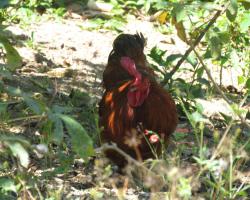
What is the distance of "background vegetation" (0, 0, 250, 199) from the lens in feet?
7.66

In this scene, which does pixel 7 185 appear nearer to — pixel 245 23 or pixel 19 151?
pixel 19 151

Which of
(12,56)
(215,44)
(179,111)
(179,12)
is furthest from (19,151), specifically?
(179,111)

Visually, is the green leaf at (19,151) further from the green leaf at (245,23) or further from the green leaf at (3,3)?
the green leaf at (245,23)

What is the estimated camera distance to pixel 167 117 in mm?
3865

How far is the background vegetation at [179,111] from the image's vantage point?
2.33 m

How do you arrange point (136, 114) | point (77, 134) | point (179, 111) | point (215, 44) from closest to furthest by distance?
point (77, 134) → point (215, 44) → point (136, 114) → point (179, 111)

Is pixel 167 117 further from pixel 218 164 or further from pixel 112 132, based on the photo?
pixel 218 164

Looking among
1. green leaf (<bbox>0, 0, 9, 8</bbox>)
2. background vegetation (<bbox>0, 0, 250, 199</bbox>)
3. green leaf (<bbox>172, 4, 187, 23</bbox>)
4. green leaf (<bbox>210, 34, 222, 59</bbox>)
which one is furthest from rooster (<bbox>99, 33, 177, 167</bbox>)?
green leaf (<bbox>0, 0, 9, 8</bbox>)

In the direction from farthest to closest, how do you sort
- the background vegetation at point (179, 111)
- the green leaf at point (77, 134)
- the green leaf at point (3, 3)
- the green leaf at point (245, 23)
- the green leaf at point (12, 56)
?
the green leaf at point (245, 23), the green leaf at point (12, 56), the green leaf at point (3, 3), the background vegetation at point (179, 111), the green leaf at point (77, 134)

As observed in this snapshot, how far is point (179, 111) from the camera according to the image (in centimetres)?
487

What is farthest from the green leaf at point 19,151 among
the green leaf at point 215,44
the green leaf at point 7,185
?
the green leaf at point 215,44

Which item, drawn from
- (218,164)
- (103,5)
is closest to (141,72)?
(218,164)

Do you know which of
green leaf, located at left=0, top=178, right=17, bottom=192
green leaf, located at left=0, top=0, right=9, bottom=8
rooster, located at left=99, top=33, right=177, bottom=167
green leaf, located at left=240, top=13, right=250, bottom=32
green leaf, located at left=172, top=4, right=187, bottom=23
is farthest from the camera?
green leaf, located at left=240, top=13, right=250, bottom=32

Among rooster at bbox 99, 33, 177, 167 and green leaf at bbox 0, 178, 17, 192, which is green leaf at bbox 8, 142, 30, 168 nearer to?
green leaf at bbox 0, 178, 17, 192
